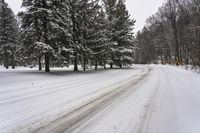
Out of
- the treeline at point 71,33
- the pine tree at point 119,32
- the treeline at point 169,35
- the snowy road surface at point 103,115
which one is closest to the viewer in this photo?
the snowy road surface at point 103,115

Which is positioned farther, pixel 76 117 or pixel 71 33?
pixel 71 33

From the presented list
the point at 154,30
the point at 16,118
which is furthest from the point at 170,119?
the point at 154,30

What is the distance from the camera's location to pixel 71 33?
22.3 m

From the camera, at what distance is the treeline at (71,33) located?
19234mm

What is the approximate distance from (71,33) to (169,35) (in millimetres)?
37037

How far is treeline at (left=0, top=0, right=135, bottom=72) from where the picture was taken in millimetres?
19234

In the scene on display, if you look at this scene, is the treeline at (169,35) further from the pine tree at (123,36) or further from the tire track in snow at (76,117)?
the tire track in snow at (76,117)

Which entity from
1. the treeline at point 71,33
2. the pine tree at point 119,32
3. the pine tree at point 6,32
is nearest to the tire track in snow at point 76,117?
the treeline at point 71,33

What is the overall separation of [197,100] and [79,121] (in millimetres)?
4375

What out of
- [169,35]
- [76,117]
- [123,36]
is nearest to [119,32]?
[123,36]

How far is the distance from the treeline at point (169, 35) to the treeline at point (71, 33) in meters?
9.39

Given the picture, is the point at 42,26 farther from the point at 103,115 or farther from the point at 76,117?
the point at 103,115

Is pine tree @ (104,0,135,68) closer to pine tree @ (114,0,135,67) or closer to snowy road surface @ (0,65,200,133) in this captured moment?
pine tree @ (114,0,135,67)

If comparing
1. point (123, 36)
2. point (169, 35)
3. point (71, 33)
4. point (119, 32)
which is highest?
point (169, 35)
